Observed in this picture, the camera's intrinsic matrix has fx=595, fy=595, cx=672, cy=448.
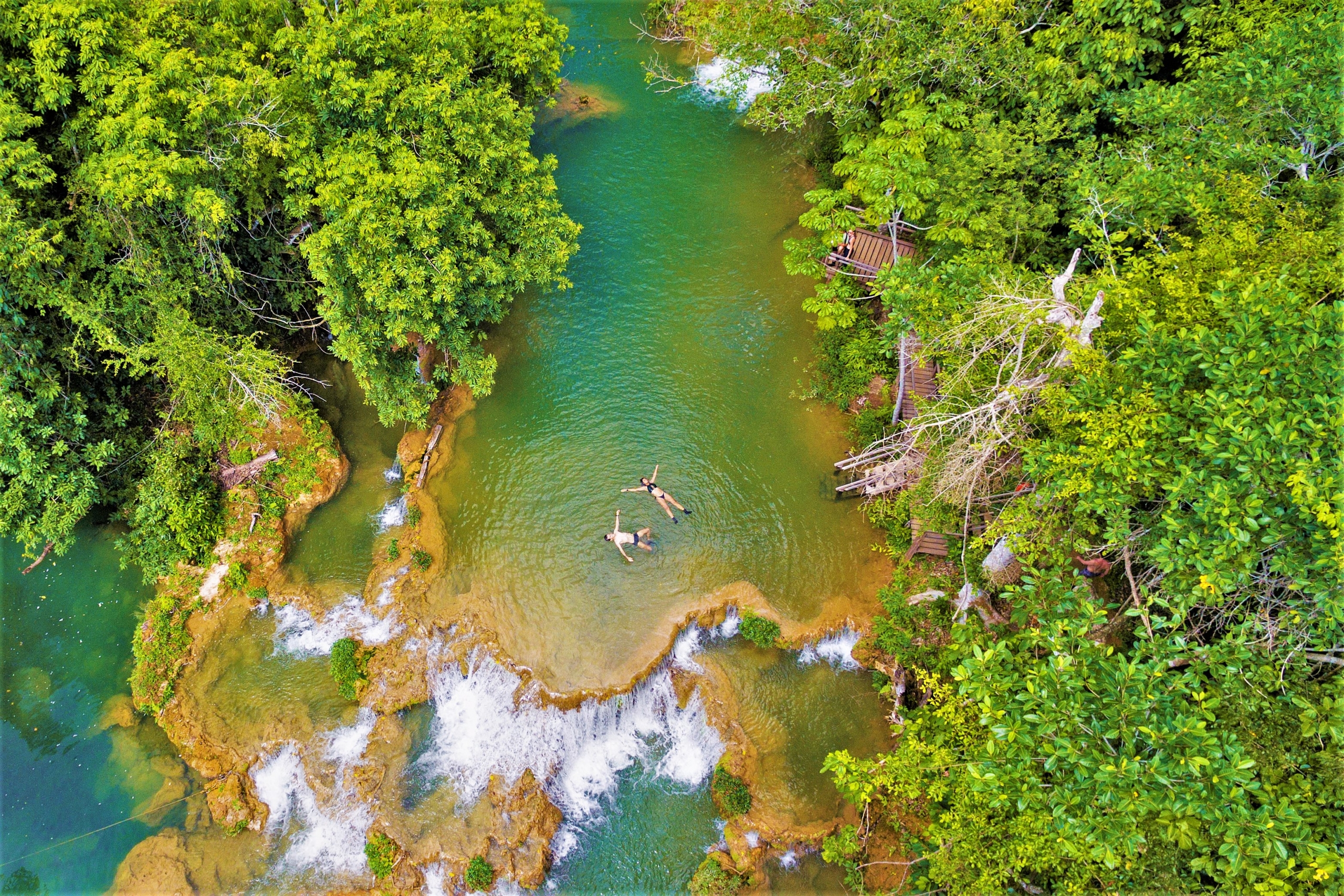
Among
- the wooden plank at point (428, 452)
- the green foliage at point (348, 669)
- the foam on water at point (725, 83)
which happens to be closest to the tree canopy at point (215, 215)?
the wooden plank at point (428, 452)

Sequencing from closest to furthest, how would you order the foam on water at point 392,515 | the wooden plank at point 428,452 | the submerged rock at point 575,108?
the foam on water at point 392,515
the wooden plank at point 428,452
the submerged rock at point 575,108

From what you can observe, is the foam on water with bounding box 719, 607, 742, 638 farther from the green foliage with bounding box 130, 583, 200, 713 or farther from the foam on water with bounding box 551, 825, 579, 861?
the green foliage with bounding box 130, 583, 200, 713

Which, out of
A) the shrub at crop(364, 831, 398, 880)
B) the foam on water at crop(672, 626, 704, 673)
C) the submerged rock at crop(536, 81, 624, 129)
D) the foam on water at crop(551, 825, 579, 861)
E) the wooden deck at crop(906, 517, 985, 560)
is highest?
the submerged rock at crop(536, 81, 624, 129)

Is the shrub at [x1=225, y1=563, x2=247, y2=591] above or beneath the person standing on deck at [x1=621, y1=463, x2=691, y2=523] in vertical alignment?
beneath

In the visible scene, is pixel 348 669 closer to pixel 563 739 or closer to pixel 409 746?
pixel 409 746

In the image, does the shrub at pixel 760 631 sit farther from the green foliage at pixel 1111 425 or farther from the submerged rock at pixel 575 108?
the submerged rock at pixel 575 108

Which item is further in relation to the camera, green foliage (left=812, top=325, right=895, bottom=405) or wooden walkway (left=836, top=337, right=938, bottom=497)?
green foliage (left=812, top=325, right=895, bottom=405)

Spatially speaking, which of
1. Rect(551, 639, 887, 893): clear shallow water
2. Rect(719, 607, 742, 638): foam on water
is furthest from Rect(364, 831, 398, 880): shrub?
Rect(719, 607, 742, 638): foam on water
